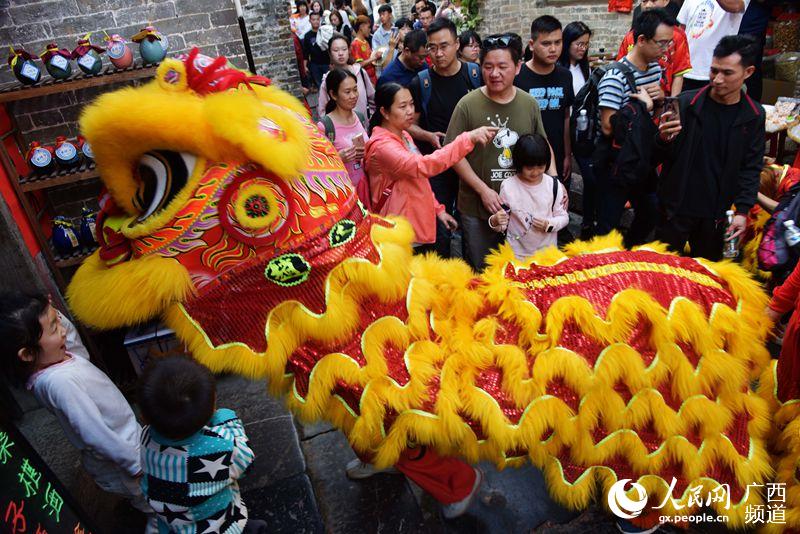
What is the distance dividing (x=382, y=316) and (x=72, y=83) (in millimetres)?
2655

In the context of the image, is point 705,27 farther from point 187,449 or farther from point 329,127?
point 187,449

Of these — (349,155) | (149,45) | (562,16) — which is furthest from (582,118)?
(562,16)

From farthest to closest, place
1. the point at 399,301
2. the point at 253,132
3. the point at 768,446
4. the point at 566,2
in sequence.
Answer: the point at 566,2 → the point at 768,446 → the point at 399,301 → the point at 253,132

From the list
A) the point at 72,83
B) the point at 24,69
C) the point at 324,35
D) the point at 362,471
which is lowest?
the point at 362,471

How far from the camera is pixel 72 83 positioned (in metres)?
3.19

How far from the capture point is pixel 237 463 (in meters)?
1.92

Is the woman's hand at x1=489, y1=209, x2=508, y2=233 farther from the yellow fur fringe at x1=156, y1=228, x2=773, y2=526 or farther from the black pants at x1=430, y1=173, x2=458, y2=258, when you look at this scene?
the yellow fur fringe at x1=156, y1=228, x2=773, y2=526

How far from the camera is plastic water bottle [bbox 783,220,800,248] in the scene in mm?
2467

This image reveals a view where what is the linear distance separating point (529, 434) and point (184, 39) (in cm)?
393

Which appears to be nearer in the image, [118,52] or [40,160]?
[40,160]

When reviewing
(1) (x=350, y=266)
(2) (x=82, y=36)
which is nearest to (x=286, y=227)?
(1) (x=350, y=266)

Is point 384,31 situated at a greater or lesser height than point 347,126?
greater

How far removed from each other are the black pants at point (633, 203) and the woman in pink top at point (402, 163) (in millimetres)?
1311

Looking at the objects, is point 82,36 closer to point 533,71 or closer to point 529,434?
point 533,71
